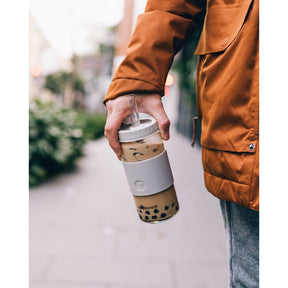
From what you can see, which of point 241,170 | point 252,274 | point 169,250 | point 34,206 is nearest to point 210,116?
point 241,170

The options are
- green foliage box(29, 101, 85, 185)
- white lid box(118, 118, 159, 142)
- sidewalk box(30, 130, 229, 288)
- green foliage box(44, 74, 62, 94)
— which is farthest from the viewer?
green foliage box(44, 74, 62, 94)

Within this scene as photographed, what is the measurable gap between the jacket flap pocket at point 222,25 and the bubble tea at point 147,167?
0.34m

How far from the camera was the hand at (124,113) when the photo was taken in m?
1.15

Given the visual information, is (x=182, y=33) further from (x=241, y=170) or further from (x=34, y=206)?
(x=34, y=206)

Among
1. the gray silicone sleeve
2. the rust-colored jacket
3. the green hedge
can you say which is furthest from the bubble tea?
the green hedge

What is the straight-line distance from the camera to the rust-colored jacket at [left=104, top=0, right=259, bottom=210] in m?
0.95

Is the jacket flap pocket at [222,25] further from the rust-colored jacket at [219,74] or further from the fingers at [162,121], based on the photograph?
the fingers at [162,121]

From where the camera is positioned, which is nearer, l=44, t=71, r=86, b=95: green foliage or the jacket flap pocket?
the jacket flap pocket

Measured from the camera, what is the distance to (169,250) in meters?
3.02

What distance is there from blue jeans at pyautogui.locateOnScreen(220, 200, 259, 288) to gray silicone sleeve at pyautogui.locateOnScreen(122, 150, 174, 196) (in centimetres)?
25

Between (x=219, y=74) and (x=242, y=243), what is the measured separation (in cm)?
58

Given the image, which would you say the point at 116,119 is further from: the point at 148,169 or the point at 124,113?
the point at 148,169

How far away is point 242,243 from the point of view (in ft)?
3.59

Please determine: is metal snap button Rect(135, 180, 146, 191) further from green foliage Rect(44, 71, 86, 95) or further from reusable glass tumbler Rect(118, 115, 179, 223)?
green foliage Rect(44, 71, 86, 95)
